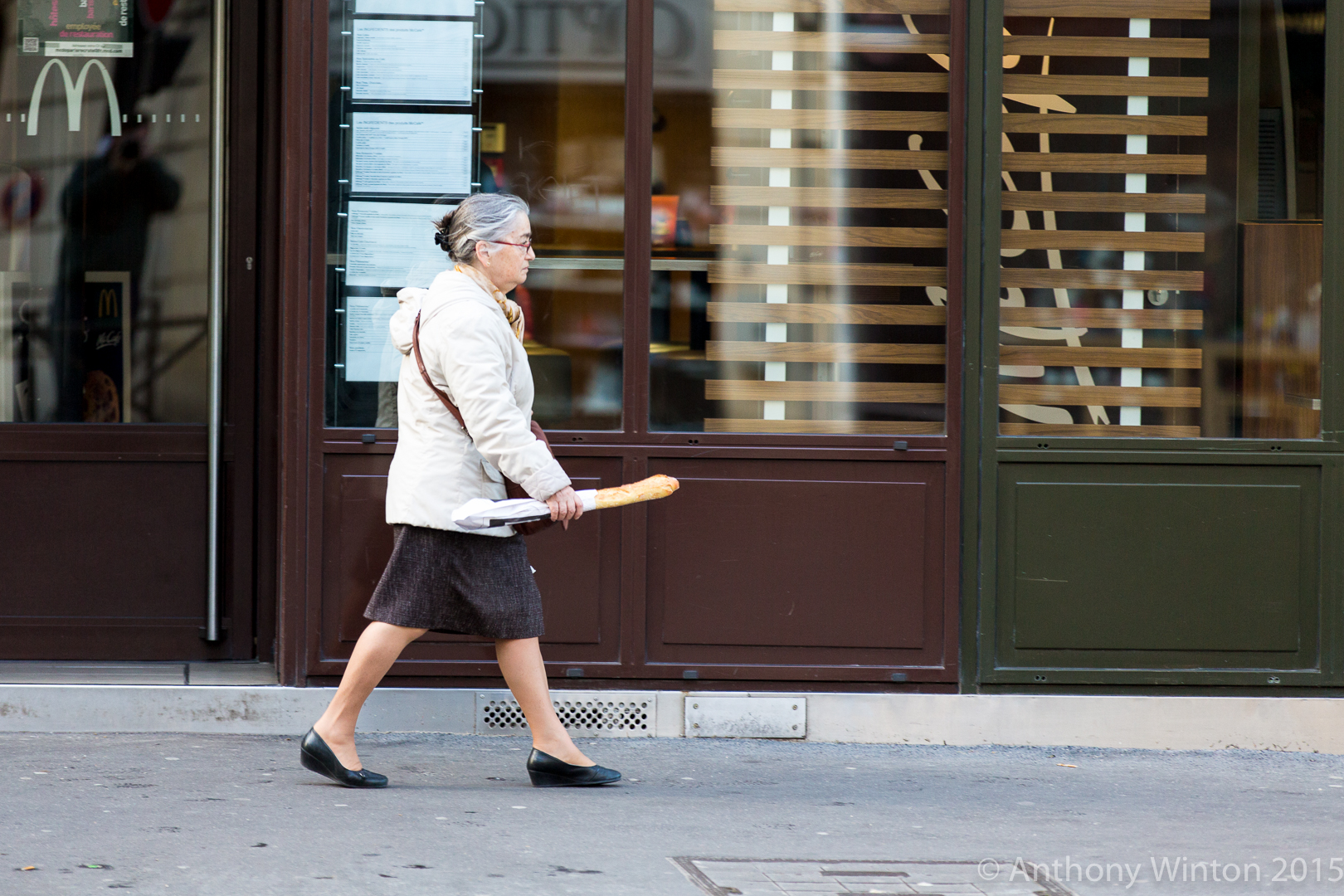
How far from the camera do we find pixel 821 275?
606cm

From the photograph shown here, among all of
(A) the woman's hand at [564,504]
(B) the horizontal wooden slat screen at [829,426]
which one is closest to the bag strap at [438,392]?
(A) the woman's hand at [564,504]

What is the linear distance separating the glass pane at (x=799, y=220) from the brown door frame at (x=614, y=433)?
2.5 inches

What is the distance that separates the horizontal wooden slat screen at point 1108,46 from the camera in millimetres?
5980

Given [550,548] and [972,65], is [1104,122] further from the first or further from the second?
[550,548]

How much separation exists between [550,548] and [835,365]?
4.33 ft

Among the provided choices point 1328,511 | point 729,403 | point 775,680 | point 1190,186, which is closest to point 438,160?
point 729,403

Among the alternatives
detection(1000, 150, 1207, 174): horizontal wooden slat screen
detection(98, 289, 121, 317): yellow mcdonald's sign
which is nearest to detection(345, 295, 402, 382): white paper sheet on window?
detection(98, 289, 121, 317): yellow mcdonald's sign

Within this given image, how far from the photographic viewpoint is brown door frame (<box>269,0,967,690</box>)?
5820 mm

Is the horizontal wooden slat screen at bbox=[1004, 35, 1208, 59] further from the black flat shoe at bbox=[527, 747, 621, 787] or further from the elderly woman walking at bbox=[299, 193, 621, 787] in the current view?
the black flat shoe at bbox=[527, 747, 621, 787]

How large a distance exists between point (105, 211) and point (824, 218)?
2.95 m

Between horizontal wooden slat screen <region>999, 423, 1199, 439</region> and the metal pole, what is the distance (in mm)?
3208

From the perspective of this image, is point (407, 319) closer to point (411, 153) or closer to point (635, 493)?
point (635, 493)

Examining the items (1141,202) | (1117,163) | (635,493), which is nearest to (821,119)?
(1117,163)

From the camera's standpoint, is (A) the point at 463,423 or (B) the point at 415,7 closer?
(A) the point at 463,423
